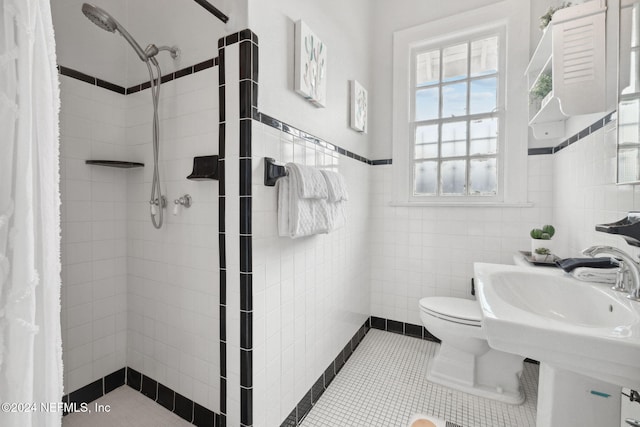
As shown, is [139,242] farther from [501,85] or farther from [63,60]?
[501,85]

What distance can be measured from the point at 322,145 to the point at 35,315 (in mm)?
1431

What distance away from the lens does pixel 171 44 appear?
1449 millimetres

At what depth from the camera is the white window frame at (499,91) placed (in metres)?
2.04

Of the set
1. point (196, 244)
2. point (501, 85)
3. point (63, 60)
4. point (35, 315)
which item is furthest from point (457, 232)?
point (63, 60)

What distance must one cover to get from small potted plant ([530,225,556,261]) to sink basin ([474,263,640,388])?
0.54 metres

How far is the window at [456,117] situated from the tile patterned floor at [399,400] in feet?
4.37

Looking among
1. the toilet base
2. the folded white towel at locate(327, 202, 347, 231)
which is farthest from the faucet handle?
the folded white towel at locate(327, 202, 347, 231)


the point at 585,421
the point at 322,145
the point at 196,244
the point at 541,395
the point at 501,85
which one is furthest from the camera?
the point at 501,85

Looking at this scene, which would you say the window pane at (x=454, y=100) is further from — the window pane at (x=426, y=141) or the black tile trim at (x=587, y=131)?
the black tile trim at (x=587, y=131)

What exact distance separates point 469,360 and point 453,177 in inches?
52.2

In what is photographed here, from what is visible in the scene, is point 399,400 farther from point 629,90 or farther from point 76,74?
point 76,74

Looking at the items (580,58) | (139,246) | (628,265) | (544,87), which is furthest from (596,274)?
(139,246)

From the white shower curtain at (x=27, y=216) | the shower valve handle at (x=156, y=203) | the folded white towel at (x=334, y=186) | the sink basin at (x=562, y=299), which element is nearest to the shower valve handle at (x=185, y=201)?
the shower valve handle at (x=156, y=203)

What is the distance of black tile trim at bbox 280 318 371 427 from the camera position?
4.70ft
